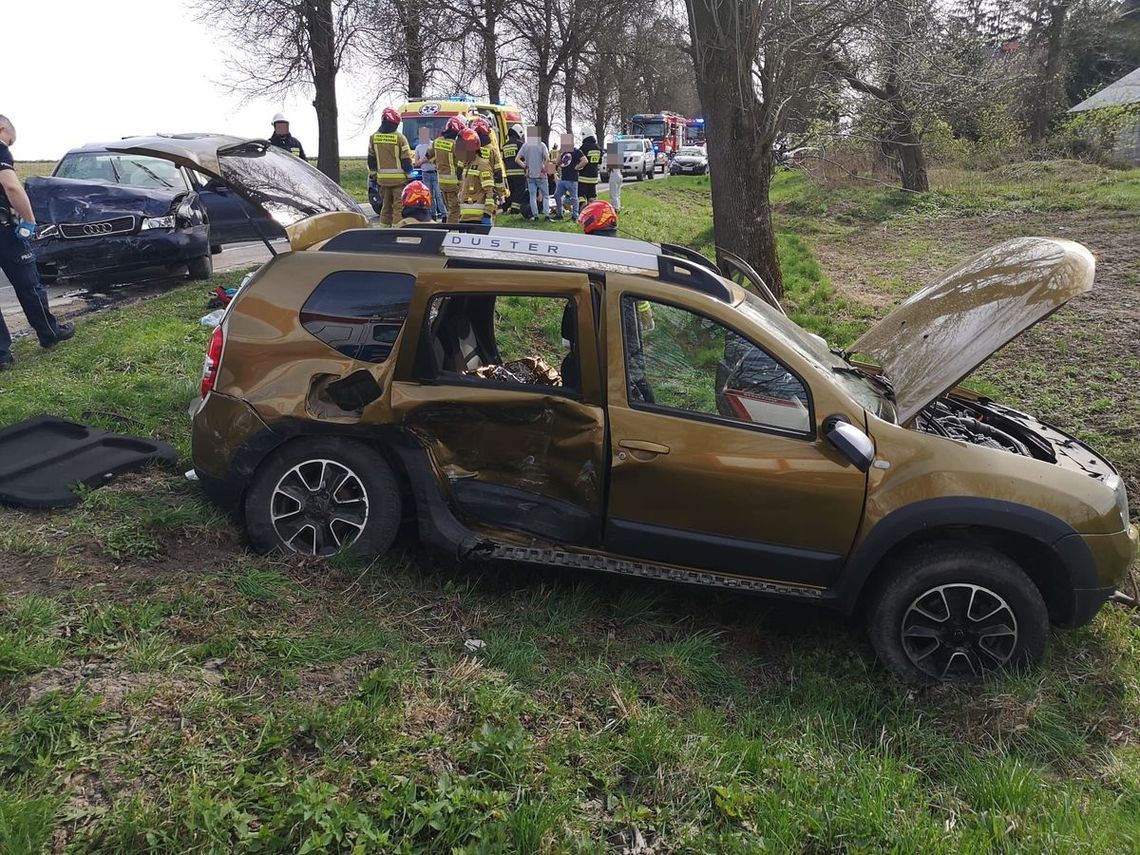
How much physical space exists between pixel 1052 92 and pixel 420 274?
39019mm

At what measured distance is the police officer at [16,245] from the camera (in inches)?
264

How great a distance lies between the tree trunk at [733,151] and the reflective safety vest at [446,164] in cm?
409

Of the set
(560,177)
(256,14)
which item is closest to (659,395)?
(560,177)

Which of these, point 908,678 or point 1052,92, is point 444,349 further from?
point 1052,92

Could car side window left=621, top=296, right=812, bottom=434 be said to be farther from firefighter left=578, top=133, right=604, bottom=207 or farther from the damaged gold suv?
firefighter left=578, top=133, right=604, bottom=207

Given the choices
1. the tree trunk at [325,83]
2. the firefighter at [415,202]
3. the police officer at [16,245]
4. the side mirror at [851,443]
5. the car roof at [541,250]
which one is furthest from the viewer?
the tree trunk at [325,83]

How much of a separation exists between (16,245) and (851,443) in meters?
6.82

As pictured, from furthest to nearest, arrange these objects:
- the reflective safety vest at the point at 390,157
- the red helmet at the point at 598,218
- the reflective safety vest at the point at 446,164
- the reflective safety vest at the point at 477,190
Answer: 1. the reflective safety vest at the point at 446,164
2. the reflective safety vest at the point at 390,157
3. the reflective safety vest at the point at 477,190
4. the red helmet at the point at 598,218

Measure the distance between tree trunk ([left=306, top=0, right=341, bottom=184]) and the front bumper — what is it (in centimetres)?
1183

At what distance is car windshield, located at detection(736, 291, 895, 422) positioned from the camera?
154 inches

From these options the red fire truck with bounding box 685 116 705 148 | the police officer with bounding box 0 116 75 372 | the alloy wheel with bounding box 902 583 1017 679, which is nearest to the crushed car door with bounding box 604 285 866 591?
the alloy wheel with bounding box 902 583 1017 679

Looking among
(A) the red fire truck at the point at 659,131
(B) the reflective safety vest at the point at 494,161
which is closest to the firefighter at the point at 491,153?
(B) the reflective safety vest at the point at 494,161

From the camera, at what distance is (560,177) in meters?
15.8

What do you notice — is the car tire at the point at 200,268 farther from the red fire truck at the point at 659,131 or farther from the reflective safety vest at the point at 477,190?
the red fire truck at the point at 659,131
